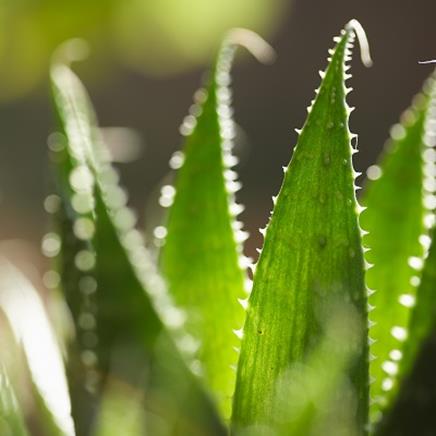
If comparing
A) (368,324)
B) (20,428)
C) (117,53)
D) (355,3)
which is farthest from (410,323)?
(355,3)

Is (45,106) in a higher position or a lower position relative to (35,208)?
higher

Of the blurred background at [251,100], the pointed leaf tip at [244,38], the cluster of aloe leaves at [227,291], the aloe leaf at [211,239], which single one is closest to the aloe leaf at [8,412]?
the cluster of aloe leaves at [227,291]

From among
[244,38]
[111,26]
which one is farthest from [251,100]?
[244,38]

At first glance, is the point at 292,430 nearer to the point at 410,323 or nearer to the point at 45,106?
the point at 410,323

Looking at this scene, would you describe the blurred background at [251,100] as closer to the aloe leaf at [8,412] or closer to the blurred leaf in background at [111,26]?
the blurred leaf in background at [111,26]

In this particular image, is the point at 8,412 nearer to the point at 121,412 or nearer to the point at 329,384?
the point at 121,412

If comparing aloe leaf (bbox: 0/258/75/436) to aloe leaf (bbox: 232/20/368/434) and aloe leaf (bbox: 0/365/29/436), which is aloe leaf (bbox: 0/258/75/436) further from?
aloe leaf (bbox: 232/20/368/434)

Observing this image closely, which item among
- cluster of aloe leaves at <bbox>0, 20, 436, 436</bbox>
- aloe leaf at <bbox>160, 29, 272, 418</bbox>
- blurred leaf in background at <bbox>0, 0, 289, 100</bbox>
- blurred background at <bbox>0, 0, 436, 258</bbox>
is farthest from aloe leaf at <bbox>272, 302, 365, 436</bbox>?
blurred background at <bbox>0, 0, 436, 258</bbox>
